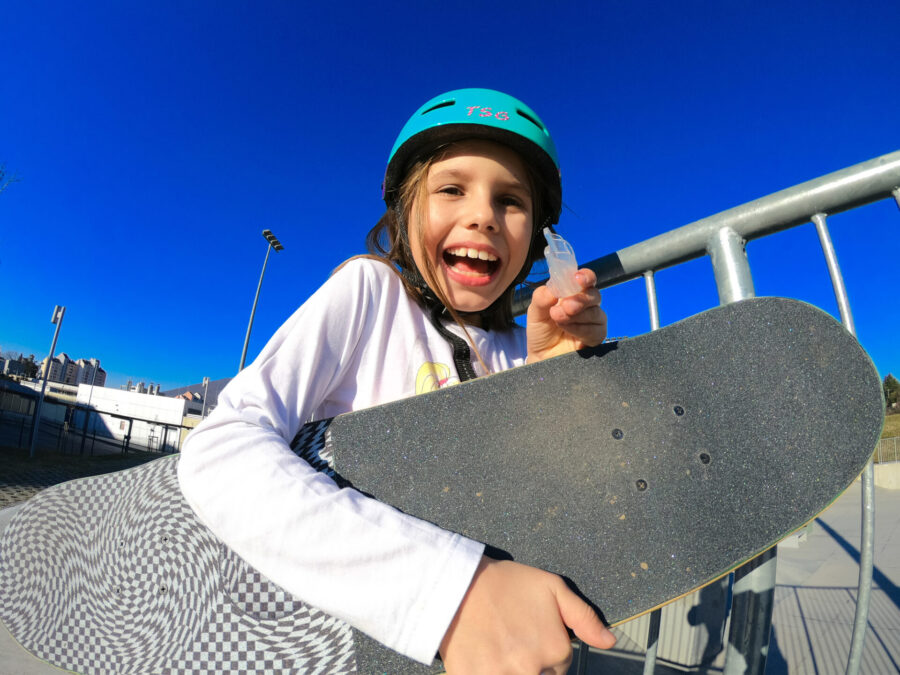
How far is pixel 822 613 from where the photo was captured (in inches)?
223

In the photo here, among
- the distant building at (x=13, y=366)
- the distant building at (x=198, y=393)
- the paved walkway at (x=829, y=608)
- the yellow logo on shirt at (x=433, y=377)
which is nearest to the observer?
the yellow logo on shirt at (x=433, y=377)

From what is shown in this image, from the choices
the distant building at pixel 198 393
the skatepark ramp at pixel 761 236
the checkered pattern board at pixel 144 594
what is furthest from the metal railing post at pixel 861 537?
the distant building at pixel 198 393

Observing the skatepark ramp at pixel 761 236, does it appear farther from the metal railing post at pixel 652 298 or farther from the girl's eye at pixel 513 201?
the girl's eye at pixel 513 201

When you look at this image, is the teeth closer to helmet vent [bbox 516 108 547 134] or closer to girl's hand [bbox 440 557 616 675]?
helmet vent [bbox 516 108 547 134]

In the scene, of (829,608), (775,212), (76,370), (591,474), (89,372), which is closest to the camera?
(591,474)

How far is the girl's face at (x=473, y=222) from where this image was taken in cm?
130

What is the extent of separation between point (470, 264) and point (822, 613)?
7.43 meters

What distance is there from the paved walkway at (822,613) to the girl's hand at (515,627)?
6.15 feet

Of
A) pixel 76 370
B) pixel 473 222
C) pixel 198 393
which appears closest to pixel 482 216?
pixel 473 222

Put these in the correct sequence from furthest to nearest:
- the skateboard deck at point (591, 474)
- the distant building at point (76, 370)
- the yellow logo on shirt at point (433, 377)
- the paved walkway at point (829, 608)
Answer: the distant building at point (76, 370)
the paved walkway at point (829, 608)
the yellow logo on shirt at point (433, 377)
the skateboard deck at point (591, 474)

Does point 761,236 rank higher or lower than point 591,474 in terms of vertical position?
higher

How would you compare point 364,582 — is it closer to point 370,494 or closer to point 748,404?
point 370,494

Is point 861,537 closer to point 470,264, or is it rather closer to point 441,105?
point 470,264

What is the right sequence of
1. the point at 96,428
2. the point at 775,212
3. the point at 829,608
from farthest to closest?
1. the point at 96,428
2. the point at 829,608
3. the point at 775,212
